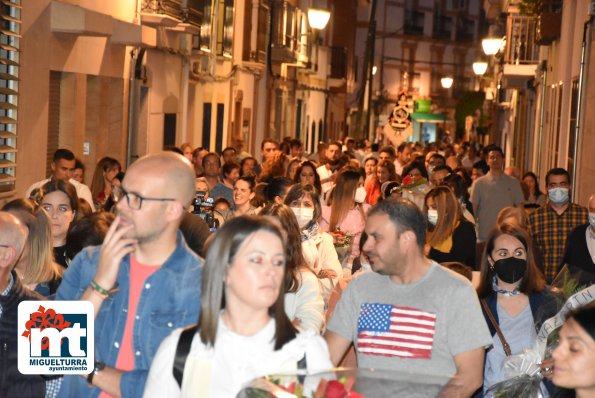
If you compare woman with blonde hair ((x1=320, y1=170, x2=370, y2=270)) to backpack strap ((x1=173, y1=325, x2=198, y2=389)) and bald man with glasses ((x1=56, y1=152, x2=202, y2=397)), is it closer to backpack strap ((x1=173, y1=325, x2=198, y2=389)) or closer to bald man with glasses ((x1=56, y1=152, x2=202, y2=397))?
bald man with glasses ((x1=56, y1=152, x2=202, y2=397))

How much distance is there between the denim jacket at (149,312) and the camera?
5184mm

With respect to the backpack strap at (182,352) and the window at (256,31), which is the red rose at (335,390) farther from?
the window at (256,31)

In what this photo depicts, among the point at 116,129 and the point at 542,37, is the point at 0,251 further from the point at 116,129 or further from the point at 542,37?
the point at 542,37

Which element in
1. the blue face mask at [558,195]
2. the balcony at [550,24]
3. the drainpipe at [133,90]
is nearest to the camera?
the blue face mask at [558,195]

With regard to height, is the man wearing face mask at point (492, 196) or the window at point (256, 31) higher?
the window at point (256, 31)

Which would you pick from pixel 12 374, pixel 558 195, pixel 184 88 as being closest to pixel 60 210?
pixel 12 374

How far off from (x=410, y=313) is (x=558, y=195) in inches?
280

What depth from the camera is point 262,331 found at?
4.66 meters

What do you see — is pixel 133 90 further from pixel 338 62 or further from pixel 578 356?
pixel 338 62

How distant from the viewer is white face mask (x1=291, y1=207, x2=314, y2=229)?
9.69 metres

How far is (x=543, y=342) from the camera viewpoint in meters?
6.51

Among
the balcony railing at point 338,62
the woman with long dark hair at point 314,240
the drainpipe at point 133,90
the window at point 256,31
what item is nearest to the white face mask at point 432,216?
the woman with long dark hair at point 314,240

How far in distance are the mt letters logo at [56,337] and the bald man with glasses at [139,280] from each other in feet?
0.16

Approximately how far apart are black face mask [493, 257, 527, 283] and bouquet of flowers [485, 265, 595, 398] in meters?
0.29
